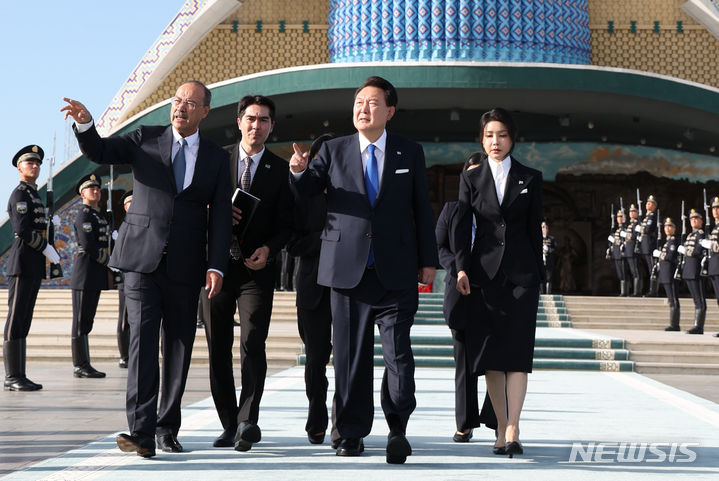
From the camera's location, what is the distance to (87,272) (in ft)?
31.7

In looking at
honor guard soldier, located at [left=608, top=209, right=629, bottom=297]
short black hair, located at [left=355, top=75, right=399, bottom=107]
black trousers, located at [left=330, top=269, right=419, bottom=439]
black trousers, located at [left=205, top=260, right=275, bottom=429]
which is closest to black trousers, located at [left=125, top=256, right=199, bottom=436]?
black trousers, located at [left=205, top=260, right=275, bottom=429]

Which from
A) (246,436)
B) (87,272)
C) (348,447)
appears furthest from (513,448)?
(87,272)

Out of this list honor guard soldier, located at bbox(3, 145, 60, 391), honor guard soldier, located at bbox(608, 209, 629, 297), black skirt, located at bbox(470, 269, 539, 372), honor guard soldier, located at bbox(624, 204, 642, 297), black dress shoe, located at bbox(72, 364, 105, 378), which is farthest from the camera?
honor guard soldier, located at bbox(608, 209, 629, 297)

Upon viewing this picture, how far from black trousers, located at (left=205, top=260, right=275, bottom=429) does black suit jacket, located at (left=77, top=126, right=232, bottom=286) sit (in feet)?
0.87

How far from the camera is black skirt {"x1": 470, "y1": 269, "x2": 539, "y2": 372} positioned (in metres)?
5.19

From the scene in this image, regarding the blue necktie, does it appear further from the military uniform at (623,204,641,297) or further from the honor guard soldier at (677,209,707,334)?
the military uniform at (623,204,641,297)

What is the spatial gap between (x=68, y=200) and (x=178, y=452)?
22938mm

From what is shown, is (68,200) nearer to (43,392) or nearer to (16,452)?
(43,392)

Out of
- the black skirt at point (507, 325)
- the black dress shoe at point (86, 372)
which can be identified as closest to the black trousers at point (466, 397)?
the black skirt at point (507, 325)

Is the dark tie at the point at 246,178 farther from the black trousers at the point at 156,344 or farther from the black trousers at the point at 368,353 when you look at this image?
the black trousers at the point at 368,353

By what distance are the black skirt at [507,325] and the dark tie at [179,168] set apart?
1852 millimetres

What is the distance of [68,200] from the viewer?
86.8ft

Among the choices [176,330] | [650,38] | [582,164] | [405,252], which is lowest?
[176,330]

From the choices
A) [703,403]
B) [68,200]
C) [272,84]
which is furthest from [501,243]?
[68,200]
